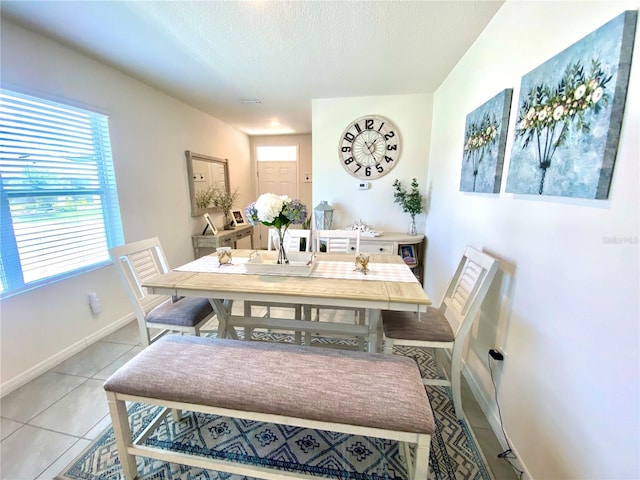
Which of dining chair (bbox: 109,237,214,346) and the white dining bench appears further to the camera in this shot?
dining chair (bbox: 109,237,214,346)

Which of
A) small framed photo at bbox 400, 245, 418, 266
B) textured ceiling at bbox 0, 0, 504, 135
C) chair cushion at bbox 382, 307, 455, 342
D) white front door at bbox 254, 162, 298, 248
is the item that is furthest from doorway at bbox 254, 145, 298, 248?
chair cushion at bbox 382, 307, 455, 342

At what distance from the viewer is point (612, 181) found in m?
0.85

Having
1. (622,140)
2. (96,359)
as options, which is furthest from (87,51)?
(622,140)

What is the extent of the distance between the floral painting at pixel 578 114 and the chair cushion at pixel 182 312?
203 centimetres

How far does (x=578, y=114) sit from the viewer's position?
38.4 inches

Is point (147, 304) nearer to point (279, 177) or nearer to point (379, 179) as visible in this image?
→ point (379, 179)

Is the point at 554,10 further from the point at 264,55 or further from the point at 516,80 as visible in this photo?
the point at 264,55

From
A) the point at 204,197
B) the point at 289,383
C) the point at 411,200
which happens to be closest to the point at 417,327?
the point at 289,383

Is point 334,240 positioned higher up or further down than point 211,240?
higher up

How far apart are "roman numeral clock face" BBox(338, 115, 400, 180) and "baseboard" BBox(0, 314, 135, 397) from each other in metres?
3.04

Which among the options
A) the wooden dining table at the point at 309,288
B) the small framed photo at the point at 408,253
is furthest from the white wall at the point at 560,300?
the small framed photo at the point at 408,253

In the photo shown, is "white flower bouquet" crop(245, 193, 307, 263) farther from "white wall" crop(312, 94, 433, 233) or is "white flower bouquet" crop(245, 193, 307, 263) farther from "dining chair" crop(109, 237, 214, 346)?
"white wall" crop(312, 94, 433, 233)

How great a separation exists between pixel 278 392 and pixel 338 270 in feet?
2.87

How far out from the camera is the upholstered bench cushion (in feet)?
3.34
